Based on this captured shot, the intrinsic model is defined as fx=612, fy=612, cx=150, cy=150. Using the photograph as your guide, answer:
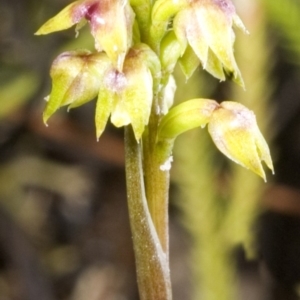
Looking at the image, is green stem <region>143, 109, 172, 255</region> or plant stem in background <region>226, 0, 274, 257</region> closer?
green stem <region>143, 109, 172, 255</region>

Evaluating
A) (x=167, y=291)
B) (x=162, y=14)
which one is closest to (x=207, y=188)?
(x=167, y=291)

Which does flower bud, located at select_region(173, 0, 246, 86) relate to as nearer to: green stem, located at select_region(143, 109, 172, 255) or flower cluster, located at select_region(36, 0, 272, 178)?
flower cluster, located at select_region(36, 0, 272, 178)

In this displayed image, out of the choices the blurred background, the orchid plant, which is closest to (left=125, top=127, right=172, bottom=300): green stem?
the orchid plant

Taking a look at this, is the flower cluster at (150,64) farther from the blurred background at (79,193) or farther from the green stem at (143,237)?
the blurred background at (79,193)

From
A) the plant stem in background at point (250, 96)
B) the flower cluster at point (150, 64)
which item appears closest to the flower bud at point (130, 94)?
the flower cluster at point (150, 64)

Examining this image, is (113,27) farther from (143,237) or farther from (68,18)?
(143,237)

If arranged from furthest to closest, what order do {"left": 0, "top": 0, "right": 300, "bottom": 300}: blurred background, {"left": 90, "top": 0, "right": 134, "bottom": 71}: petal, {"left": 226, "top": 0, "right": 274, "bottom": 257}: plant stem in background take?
{"left": 0, "top": 0, "right": 300, "bottom": 300}: blurred background → {"left": 226, "top": 0, "right": 274, "bottom": 257}: plant stem in background → {"left": 90, "top": 0, "right": 134, "bottom": 71}: petal

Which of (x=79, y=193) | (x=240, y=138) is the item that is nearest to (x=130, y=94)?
(x=240, y=138)
